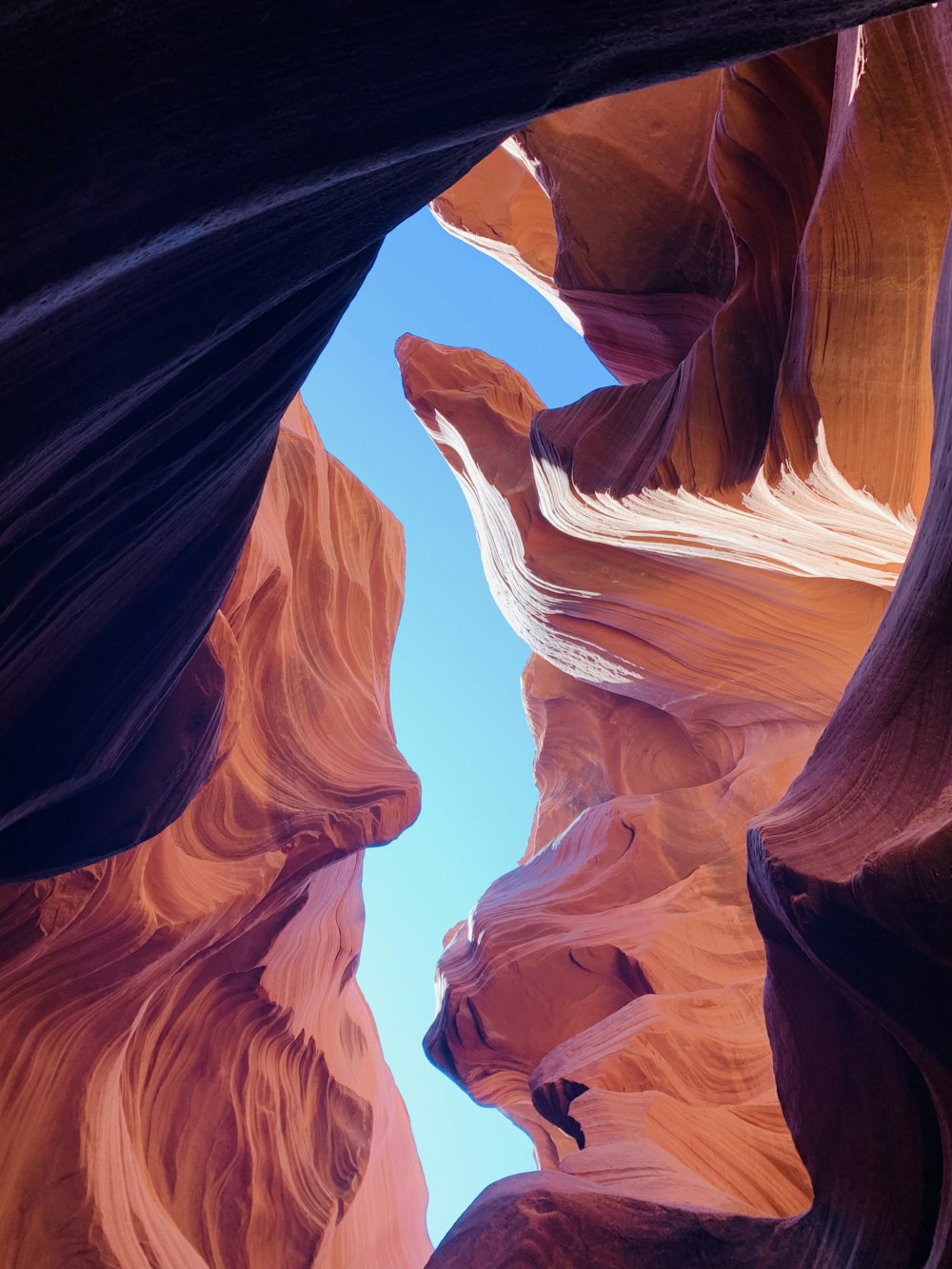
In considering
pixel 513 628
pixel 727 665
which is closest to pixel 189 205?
pixel 727 665

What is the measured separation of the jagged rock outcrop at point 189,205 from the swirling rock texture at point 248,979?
2.95 m

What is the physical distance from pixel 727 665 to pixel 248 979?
24.1ft

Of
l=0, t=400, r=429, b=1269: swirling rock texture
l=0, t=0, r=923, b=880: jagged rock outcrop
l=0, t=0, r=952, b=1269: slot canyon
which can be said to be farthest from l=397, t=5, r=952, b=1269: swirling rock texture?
l=0, t=0, r=923, b=880: jagged rock outcrop

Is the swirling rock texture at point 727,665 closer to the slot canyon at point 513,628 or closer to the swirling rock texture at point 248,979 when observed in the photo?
the slot canyon at point 513,628

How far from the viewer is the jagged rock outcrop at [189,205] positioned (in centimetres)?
192

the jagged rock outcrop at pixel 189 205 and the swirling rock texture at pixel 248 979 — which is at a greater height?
the jagged rock outcrop at pixel 189 205

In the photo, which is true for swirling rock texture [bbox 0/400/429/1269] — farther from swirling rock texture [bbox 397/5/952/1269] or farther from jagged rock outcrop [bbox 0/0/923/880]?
jagged rock outcrop [bbox 0/0/923/880]

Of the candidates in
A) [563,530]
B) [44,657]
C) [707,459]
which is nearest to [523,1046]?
[563,530]

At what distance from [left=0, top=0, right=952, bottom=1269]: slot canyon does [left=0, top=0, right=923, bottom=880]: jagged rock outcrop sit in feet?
0.05

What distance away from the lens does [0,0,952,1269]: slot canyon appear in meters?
2.29

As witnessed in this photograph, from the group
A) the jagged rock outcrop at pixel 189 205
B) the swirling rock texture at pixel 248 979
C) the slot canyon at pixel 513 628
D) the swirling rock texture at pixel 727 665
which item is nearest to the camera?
the jagged rock outcrop at pixel 189 205

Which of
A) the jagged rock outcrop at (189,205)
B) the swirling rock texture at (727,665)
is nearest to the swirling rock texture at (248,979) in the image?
the swirling rock texture at (727,665)

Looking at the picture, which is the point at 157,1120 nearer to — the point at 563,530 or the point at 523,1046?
the point at 523,1046

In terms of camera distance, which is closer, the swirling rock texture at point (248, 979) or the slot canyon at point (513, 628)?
the slot canyon at point (513, 628)
